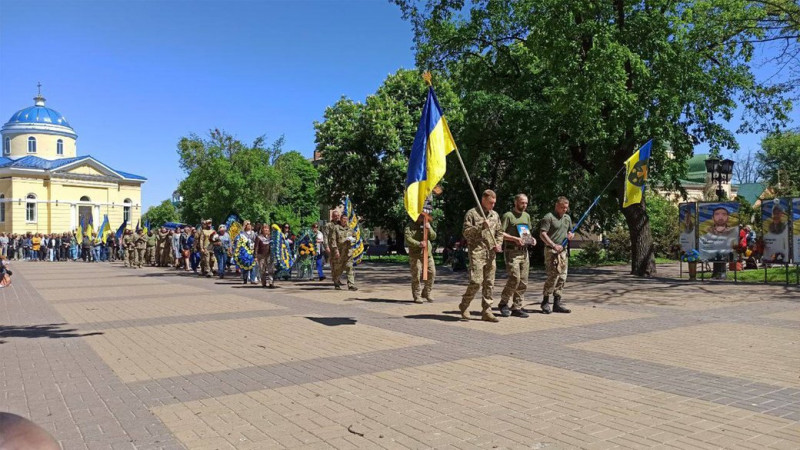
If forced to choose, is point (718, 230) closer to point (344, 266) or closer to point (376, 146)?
point (344, 266)

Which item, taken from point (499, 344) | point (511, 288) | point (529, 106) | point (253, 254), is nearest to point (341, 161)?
point (529, 106)

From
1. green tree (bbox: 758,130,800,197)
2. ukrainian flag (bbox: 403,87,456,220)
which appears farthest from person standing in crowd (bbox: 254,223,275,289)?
green tree (bbox: 758,130,800,197)

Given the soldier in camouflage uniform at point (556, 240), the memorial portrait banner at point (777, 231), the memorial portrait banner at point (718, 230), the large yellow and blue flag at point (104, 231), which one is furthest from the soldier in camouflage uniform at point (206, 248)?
the large yellow and blue flag at point (104, 231)

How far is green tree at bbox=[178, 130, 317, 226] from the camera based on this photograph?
163 ft

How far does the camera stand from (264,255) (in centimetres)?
1711

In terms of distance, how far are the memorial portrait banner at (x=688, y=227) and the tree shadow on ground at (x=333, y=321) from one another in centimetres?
1291

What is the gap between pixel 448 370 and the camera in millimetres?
6621

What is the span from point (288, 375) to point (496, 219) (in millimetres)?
4779

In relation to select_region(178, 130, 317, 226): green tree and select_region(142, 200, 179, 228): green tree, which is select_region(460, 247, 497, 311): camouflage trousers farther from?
select_region(142, 200, 179, 228): green tree

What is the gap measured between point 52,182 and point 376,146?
49.3 m

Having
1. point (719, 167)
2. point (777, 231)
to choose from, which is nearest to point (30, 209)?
point (719, 167)

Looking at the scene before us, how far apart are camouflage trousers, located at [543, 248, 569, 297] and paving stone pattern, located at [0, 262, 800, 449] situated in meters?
0.56

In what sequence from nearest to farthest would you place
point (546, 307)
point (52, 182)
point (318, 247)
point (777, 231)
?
point (546, 307) < point (777, 231) < point (318, 247) < point (52, 182)

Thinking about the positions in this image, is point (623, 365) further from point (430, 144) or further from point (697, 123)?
point (697, 123)
